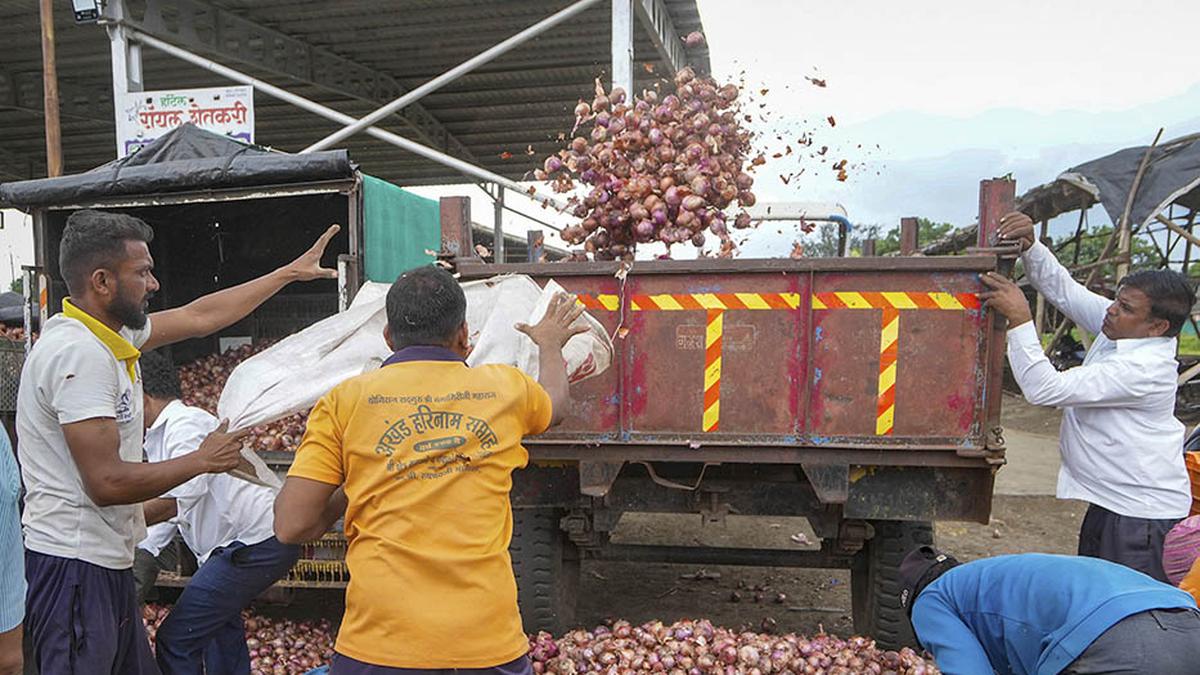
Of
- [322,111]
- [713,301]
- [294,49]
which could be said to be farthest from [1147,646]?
[294,49]

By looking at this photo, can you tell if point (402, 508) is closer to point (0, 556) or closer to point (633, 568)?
point (0, 556)

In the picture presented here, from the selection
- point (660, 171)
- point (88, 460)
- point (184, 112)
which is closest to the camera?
point (88, 460)

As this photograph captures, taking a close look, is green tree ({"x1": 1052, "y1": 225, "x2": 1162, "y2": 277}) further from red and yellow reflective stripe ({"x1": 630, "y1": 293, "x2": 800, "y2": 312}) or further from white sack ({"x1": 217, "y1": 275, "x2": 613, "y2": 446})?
white sack ({"x1": 217, "y1": 275, "x2": 613, "y2": 446})

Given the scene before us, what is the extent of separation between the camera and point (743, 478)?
329cm

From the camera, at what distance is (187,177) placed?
411cm

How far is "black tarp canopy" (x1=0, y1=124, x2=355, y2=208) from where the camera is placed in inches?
155

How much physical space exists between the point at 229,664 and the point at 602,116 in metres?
3.36

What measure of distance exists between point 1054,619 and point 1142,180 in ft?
30.3

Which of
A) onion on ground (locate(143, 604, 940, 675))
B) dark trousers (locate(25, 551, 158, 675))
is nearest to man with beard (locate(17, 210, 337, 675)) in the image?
dark trousers (locate(25, 551, 158, 675))

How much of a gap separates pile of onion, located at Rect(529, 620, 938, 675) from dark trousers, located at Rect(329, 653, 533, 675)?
1307 mm

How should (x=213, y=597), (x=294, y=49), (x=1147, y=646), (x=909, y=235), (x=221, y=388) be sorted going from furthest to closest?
(x=294, y=49) < (x=221, y=388) < (x=909, y=235) < (x=213, y=597) < (x=1147, y=646)

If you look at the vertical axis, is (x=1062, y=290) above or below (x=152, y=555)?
above

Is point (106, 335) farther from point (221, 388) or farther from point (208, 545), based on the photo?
point (221, 388)

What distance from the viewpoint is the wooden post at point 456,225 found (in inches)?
136
